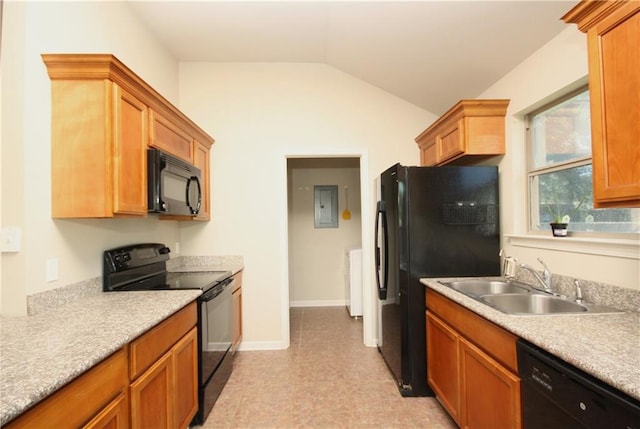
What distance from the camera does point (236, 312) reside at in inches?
107

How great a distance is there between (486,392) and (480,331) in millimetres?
281

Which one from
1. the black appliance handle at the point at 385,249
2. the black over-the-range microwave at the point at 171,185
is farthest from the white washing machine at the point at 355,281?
the black over-the-range microwave at the point at 171,185

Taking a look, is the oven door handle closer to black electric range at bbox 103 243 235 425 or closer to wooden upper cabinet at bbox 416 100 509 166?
black electric range at bbox 103 243 235 425

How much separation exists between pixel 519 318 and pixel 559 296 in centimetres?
59

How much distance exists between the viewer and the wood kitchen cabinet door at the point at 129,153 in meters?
1.51

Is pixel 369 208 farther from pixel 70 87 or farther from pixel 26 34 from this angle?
pixel 26 34

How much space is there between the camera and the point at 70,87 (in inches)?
58.2

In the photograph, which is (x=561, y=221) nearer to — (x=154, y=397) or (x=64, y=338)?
(x=154, y=397)

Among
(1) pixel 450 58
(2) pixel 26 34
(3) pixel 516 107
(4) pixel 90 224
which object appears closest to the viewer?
(2) pixel 26 34

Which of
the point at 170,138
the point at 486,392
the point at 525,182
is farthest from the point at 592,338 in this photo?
Result: the point at 170,138

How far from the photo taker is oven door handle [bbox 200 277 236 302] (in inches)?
74.8

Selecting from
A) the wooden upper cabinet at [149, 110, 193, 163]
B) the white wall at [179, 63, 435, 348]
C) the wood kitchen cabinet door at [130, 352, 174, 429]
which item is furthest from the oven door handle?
the wooden upper cabinet at [149, 110, 193, 163]

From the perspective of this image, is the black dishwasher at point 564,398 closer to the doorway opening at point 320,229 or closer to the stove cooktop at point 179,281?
the stove cooktop at point 179,281

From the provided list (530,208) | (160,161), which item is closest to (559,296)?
(530,208)
